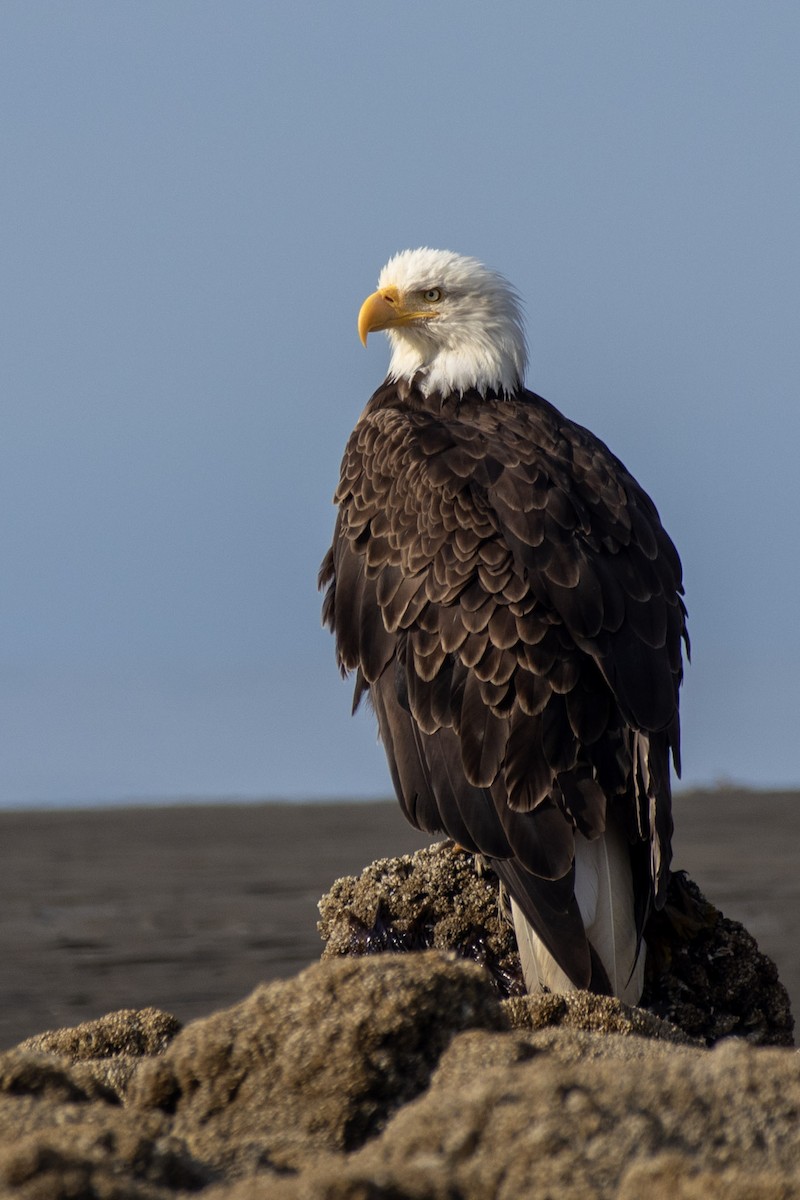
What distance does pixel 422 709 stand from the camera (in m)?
6.49

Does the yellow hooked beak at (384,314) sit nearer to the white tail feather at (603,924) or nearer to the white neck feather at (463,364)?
the white neck feather at (463,364)

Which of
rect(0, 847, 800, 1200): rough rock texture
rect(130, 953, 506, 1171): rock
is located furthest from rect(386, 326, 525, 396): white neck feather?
rect(130, 953, 506, 1171): rock

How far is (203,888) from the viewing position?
17125 millimetres

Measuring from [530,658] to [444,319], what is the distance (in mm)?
2231

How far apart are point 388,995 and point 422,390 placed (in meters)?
4.77

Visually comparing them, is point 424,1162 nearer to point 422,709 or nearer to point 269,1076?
point 269,1076

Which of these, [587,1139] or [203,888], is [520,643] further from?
[203,888]

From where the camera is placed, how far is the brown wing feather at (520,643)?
20.1 ft

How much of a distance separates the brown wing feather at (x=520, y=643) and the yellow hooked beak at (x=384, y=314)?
1011 mm

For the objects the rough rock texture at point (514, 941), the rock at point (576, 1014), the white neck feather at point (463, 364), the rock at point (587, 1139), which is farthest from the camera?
the white neck feather at point (463, 364)

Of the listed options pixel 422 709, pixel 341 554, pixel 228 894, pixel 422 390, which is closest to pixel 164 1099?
pixel 422 709

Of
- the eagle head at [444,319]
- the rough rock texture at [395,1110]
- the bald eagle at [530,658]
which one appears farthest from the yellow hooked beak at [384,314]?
the rough rock texture at [395,1110]

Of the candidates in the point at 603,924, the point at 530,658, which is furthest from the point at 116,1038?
the point at 530,658

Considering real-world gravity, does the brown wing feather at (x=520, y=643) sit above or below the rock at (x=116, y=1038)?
above
